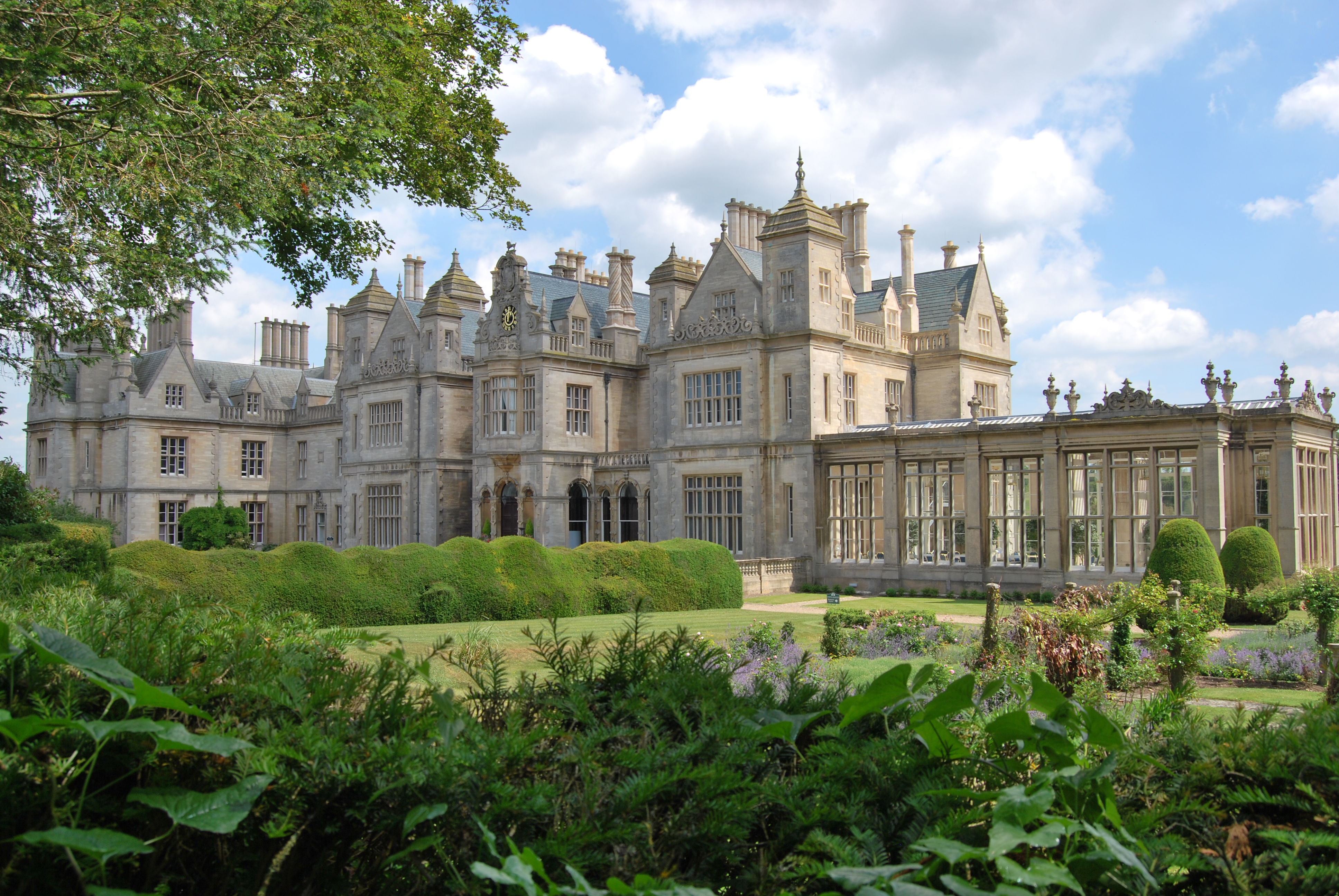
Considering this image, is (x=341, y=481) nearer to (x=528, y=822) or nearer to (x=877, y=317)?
(x=877, y=317)

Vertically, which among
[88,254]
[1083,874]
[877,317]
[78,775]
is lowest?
[1083,874]

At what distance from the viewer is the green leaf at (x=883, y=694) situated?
297 centimetres

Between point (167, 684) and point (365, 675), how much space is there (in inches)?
22.3

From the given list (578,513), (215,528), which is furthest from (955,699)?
(215,528)

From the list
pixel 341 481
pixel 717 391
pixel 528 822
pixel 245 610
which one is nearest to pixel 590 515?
pixel 717 391

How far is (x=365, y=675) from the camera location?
3.17m

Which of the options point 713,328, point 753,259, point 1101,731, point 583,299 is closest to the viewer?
point 1101,731

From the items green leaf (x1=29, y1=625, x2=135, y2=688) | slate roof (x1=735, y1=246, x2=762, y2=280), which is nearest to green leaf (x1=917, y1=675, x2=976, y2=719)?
green leaf (x1=29, y1=625, x2=135, y2=688)

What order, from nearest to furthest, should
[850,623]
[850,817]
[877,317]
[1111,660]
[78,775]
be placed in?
1. [78,775]
2. [850,817]
3. [1111,660]
4. [850,623]
5. [877,317]

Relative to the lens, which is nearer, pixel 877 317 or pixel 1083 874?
pixel 1083 874

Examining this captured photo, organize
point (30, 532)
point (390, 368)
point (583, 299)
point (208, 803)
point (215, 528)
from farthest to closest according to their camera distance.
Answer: point (215, 528)
point (390, 368)
point (583, 299)
point (30, 532)
point (208, 803)

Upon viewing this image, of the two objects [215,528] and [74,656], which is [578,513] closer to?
[215,528]

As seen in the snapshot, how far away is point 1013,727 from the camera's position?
2828mm

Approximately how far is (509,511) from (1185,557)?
2414 cm
